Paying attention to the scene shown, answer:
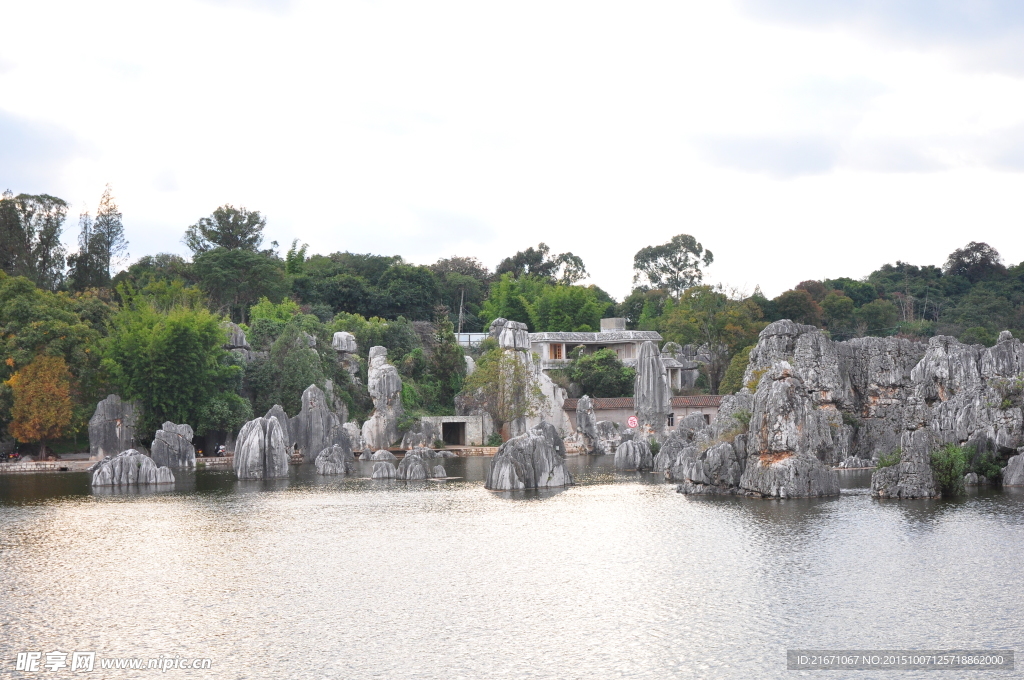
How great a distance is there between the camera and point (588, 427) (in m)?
55.2

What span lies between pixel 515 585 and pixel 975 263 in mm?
80997

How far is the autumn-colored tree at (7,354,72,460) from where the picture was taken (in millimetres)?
46169

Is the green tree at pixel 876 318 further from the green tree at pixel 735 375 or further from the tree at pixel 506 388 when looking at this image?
the tree at pixel 506 388

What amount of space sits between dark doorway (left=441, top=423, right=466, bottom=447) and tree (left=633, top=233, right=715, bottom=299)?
135 feet

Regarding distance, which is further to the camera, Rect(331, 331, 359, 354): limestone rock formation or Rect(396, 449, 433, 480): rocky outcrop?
Rect(331, 331, 359, 354): limestone rock formation

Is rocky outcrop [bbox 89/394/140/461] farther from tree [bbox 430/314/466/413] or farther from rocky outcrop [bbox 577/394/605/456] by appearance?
rocky outcrop [bbox 577/394/605/456]

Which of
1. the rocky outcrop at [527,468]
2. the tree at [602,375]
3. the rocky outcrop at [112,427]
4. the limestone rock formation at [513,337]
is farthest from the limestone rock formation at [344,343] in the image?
the rocky outcrop at [527,468]

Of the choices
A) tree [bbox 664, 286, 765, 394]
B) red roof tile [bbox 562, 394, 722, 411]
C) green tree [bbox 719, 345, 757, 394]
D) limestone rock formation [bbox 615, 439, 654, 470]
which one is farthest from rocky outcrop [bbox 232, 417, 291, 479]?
tree [bbox 664, 286, 765, 394]


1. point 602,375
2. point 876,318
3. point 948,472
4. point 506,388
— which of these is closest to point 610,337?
point 602,375

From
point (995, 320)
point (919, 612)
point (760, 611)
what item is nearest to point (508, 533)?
point (760, 611)

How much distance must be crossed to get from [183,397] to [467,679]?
38266 millimetres

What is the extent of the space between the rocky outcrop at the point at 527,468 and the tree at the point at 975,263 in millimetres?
64198

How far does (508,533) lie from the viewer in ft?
81.8

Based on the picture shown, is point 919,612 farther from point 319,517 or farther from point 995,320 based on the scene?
point 995,320
